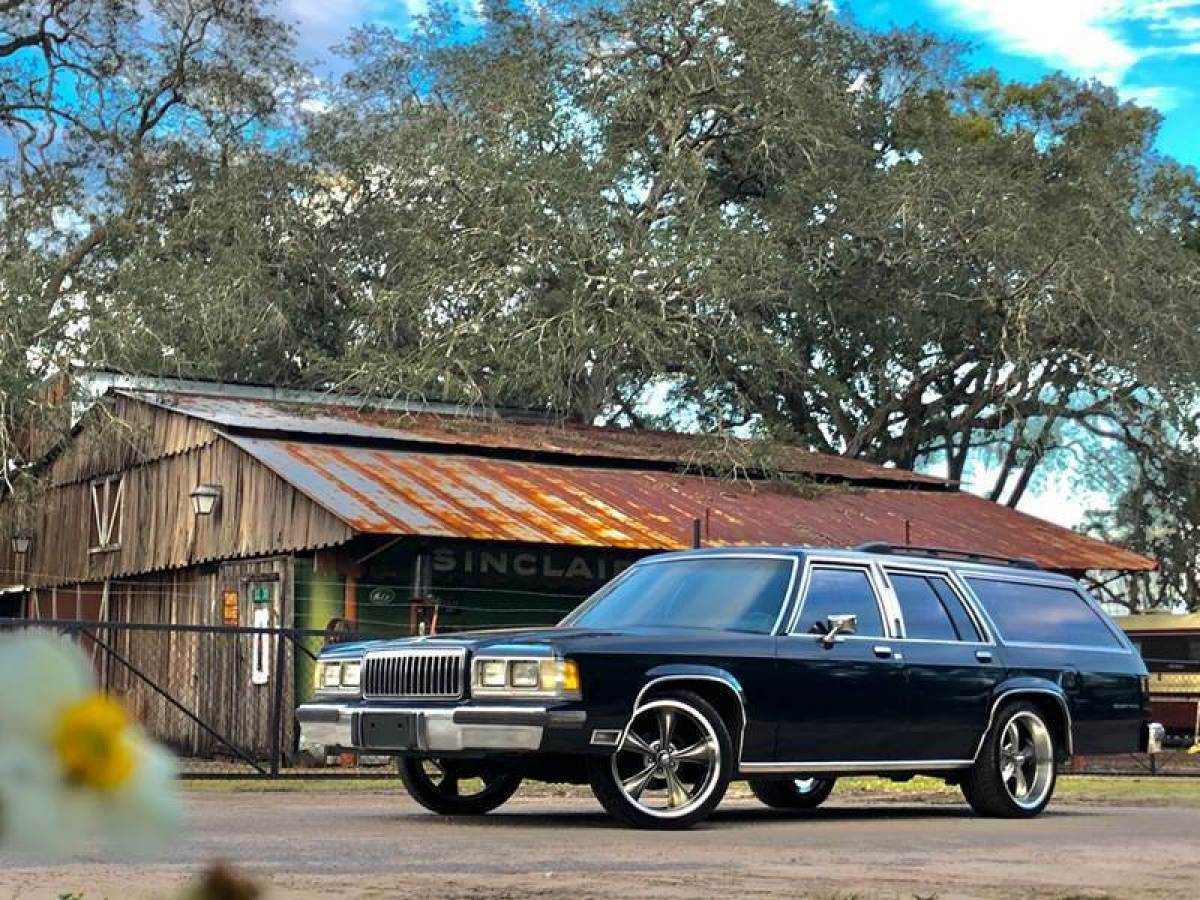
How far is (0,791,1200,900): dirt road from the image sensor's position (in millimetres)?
7926

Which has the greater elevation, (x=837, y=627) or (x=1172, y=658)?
(x=837, y=627)

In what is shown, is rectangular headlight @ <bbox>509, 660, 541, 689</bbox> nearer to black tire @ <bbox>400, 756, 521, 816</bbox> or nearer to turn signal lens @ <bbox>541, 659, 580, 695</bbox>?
turn signal lens @ <bbox>541, 659, 580, 695</bbox>

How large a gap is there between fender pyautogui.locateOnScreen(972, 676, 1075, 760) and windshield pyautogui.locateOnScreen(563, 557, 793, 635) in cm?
180

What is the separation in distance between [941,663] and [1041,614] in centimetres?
144

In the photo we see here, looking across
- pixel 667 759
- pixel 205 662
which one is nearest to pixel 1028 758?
pixel 667 759

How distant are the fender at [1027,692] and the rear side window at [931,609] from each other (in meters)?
0.40

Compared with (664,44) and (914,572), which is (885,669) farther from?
(664,44)

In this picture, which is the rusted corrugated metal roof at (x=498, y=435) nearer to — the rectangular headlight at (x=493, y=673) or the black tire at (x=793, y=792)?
the black tire at (x=793, y=792)

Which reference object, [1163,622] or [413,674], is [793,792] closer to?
[413,674]

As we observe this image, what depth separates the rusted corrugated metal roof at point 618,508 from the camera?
87.1 ft

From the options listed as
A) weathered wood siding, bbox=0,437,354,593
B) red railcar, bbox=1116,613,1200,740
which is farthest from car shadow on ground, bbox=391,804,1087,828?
red railcar, bbox=1116,613,1200,740

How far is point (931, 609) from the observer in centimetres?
1370

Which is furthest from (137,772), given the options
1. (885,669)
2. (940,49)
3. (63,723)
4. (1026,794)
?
(940,49)

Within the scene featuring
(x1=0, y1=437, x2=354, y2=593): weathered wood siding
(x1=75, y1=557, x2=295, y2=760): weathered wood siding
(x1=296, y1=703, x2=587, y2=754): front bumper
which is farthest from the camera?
(x1=75, y1=557, x2=295, y2=760): weathered wood siding
